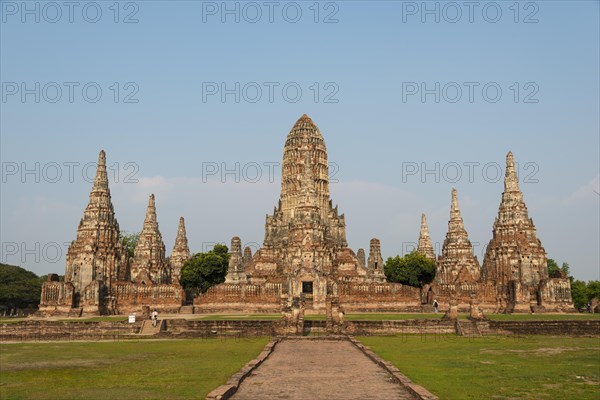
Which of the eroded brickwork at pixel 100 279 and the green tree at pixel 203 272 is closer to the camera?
the eroded brickwork at pixel 100 279

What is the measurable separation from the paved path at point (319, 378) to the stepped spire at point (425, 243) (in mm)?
64990

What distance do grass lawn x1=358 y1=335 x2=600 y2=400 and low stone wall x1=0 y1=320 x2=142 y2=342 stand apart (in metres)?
13.1

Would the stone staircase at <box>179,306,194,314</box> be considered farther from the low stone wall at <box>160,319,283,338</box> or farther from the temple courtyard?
the temple courtyard

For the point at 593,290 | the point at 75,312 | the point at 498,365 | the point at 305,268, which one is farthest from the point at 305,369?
the point at 593,290

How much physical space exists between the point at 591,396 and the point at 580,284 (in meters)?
82.0

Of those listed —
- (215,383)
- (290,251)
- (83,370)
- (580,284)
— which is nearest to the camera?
(215,383)

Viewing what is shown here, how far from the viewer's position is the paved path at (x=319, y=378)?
13672mm

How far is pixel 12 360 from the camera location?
2166 centimetres

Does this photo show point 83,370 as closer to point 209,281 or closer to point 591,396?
point 591,396

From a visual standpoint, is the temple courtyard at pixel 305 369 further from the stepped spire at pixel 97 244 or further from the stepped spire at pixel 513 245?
the stepped spire at pixel 513 245

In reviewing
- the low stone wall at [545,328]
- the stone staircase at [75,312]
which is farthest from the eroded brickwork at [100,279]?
the low stone wall at [545,328]

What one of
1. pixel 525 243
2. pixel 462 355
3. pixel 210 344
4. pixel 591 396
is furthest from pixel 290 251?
pixel 591 396

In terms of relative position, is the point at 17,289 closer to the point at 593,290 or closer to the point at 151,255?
the point at 151,255

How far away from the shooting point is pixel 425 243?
87.6m
